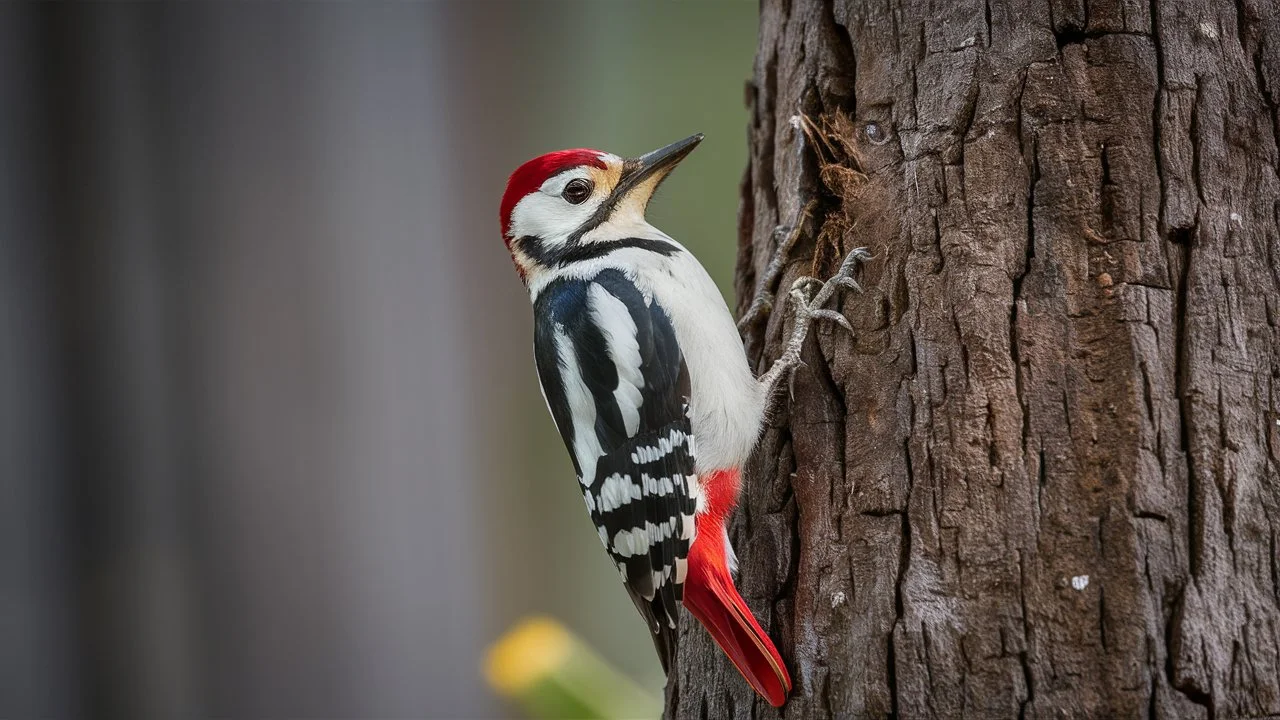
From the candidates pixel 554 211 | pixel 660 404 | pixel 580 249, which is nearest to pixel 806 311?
pixel 660 404

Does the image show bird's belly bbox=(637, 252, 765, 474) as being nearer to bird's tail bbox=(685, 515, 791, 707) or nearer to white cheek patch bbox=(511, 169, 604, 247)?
bird's tail bbox=(685, 515, 791, 707)

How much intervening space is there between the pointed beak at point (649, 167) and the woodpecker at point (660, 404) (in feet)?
0.59

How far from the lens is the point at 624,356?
2121 millimetres

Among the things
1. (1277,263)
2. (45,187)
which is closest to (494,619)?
(45,187)

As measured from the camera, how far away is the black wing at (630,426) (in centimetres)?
201

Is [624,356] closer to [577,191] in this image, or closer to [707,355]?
[707,355]

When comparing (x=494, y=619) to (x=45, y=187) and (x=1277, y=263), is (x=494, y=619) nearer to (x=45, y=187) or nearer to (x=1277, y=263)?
(x=45, y=187)

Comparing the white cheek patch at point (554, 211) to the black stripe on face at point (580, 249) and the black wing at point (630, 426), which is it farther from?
the black wing at point (630, 426)

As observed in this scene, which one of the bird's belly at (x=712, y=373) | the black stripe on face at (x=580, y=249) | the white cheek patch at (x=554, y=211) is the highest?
the white cheek patch at (x=554, y=211)

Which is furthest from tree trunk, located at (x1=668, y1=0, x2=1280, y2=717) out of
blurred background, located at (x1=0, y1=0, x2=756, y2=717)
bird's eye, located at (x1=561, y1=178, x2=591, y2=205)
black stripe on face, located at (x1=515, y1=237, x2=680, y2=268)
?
blurred background, located at (x1=0, y1=0, x2=756, y2=717)

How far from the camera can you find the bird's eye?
243 centimetres

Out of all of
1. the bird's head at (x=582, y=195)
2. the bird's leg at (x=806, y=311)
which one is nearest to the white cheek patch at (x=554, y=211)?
the bird's head at (x=582, y=195)

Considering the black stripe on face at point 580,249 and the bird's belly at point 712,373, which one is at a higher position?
the black stripe on face at point 580,249

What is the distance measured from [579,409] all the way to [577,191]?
0.59 meters
